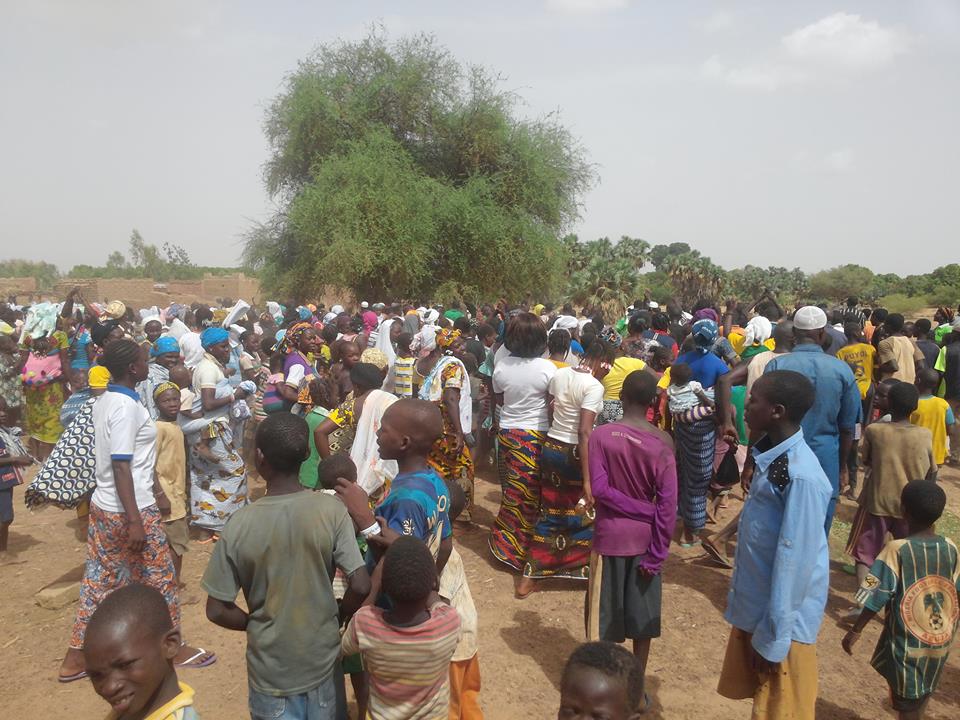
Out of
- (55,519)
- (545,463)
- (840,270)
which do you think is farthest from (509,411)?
(840,270)

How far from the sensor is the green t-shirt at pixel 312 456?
487 cm

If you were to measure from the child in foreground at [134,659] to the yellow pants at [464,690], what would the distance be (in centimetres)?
150

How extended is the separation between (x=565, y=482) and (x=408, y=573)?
294 cm

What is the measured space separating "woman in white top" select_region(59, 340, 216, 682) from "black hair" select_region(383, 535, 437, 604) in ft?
5.85

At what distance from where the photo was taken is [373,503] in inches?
176

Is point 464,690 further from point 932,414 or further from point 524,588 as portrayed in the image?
point 932,414

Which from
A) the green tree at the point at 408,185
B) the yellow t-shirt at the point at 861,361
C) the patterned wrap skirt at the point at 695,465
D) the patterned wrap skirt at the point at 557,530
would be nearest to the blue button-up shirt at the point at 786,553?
the patterned wrap skirt at the point at 557,530

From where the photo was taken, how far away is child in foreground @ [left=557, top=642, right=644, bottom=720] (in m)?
1.92

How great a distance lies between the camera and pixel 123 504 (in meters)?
3.78

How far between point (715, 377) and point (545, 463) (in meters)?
1.76

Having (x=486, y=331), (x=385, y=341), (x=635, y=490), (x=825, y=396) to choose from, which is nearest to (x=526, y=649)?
(x=635, y=490)

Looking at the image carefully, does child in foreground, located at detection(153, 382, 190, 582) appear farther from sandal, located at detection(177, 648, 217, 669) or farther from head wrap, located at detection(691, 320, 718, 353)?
head wrap, located at detection(691, 320, 718, 353)

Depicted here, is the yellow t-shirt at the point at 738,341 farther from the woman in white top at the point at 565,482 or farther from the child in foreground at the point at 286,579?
the child in foreground at the point at 286,579

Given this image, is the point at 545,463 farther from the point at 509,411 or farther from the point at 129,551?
the point at 129,551
